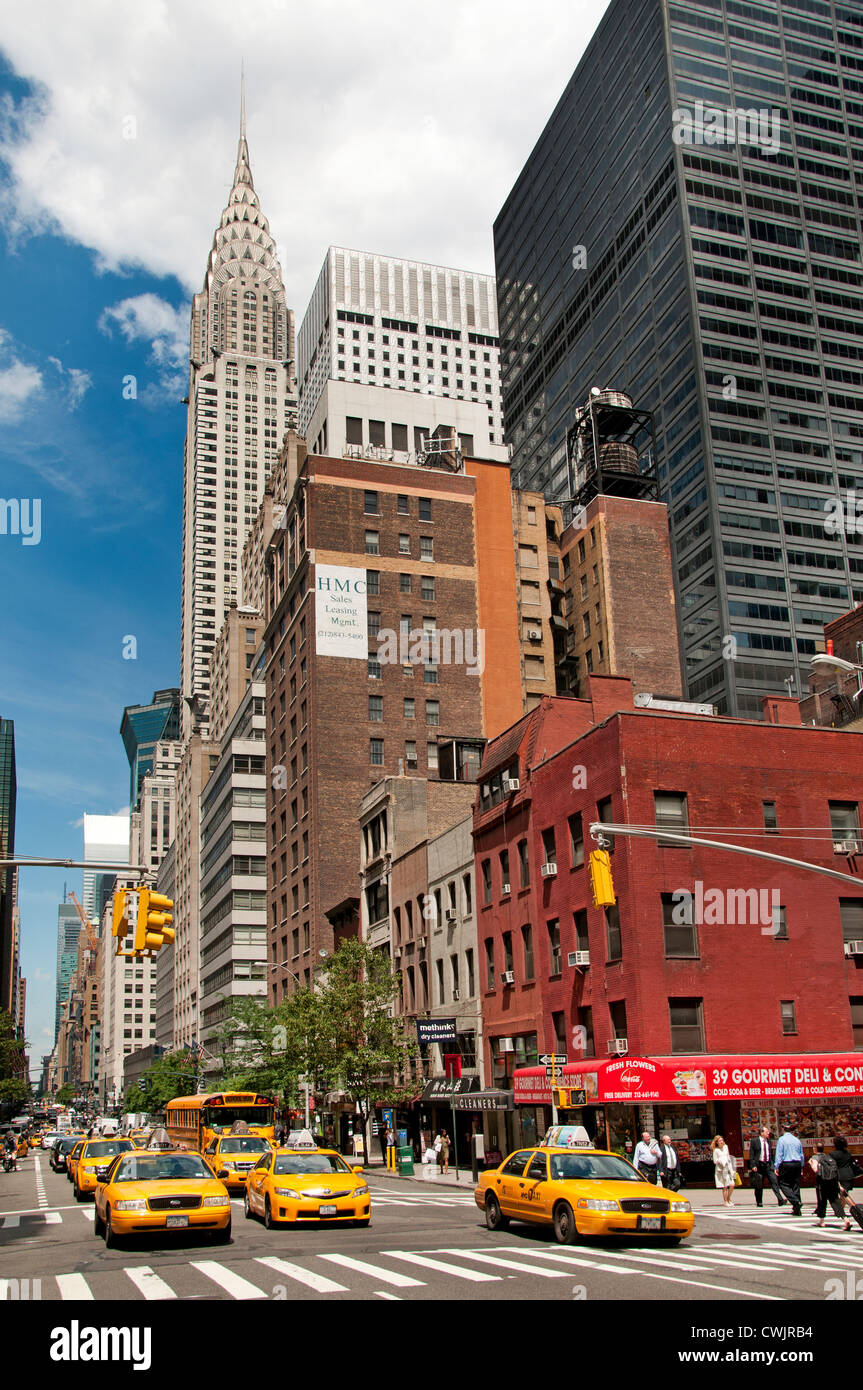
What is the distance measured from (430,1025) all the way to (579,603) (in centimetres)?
6049

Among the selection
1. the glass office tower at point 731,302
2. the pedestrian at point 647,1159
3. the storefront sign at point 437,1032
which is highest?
the glass office tower at point 731,302

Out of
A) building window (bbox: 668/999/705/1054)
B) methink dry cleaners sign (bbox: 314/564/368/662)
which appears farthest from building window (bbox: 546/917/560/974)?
methink dry cleaners sign (bbox: 314/564/368/662)

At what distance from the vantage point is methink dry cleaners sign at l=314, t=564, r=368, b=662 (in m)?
80.6

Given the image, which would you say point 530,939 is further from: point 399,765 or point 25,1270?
point 399,765

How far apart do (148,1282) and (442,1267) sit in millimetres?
3560

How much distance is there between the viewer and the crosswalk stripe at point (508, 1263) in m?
14.1

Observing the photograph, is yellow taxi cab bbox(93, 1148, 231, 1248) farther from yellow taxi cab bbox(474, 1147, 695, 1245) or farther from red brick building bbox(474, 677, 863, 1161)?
red brick building bbox(474, 677, 863, 1161)

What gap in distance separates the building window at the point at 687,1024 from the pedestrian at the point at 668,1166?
727 centimetres

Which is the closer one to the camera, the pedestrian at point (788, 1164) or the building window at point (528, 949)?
the pedestrian at point (788, 1164)

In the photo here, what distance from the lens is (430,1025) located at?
45.6m

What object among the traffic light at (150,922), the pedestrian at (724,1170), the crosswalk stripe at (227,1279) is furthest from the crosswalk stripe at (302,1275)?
the pedestrian at (724,1170)

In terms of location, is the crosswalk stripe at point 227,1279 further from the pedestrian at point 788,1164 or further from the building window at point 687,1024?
the building window at point 687,1024

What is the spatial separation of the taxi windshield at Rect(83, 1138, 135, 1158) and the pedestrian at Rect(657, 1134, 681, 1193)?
15939 mm
